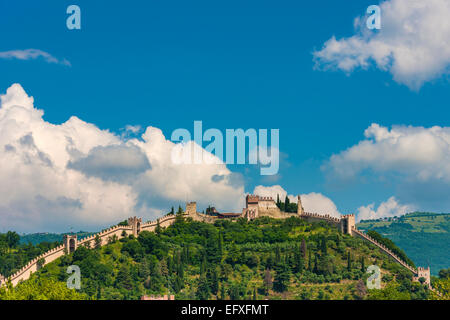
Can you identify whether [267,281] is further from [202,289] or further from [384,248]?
[384,248]

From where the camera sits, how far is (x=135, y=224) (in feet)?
373

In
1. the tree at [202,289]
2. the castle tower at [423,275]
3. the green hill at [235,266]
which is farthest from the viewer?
the castle tower at [423,275]

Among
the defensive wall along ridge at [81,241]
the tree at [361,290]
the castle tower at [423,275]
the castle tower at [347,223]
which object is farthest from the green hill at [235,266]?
the castle tower at [423,275]

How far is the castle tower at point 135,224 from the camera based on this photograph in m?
113

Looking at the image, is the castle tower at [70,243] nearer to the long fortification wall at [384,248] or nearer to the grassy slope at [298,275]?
the grassy slope at [298,275]

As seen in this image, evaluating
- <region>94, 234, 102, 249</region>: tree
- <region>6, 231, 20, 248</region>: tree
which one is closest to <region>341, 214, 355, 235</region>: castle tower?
<region>94, 234, 102, 249</region>: tree

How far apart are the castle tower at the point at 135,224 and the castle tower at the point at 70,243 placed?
1261 cm

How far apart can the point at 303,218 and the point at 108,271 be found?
140 feet

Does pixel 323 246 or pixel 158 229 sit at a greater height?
pixel 158 229

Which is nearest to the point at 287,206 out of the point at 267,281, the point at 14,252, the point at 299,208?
the point at 299,208

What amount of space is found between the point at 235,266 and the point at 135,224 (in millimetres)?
20662
